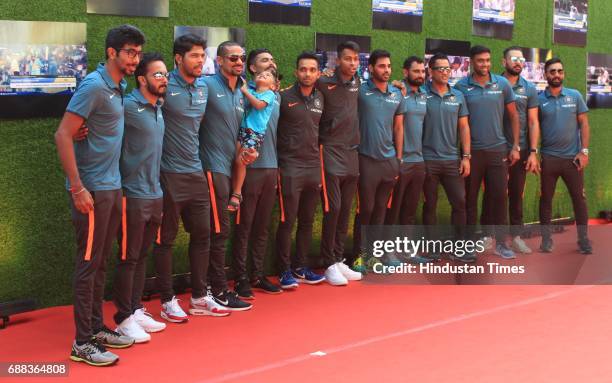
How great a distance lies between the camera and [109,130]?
170 inches

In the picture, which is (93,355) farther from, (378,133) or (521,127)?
(521,127)

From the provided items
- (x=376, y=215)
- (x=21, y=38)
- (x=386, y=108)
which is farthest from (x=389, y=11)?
(x=21, y=38)

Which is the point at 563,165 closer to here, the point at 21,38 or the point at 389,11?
the point at 389,11

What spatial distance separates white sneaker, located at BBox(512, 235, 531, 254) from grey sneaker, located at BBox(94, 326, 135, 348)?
164 inches

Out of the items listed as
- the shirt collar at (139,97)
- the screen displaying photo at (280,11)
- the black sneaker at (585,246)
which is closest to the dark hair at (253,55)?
the screen displaying photo at (280,11)

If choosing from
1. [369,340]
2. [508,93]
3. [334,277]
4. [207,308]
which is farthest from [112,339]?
[508,93]

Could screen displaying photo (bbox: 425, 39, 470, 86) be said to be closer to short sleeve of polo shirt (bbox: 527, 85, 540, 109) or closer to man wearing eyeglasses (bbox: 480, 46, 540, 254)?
man wearing eyeglasses (bbox: 480, 46, 540, 254)

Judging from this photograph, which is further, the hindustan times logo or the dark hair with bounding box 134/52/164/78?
the hindustan times logo

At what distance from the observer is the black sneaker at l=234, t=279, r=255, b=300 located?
576 centimetres

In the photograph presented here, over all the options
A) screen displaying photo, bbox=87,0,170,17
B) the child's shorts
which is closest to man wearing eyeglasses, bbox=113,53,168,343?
the child's shorts

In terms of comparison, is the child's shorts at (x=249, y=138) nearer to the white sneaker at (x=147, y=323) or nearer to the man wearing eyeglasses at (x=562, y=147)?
the white sneaker at (x=147, y=323)

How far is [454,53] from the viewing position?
8.03 metres

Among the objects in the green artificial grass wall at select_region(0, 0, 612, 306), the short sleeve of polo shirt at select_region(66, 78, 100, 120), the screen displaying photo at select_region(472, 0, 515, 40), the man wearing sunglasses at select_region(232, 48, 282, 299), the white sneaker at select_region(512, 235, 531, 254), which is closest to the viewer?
the short sleeve of polo shirt at select_region(66, 78, 100, 120)

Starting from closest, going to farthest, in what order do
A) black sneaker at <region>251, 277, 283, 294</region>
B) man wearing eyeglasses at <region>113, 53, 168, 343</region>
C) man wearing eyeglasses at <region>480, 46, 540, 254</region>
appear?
man wearing eyeglasses at <region>113, 53, 168, 343</region>
black sneaker at <region>251, 277, 283, 294</region>
man wearing eyeglasses at <region>480, 46, 540, 254</region>
